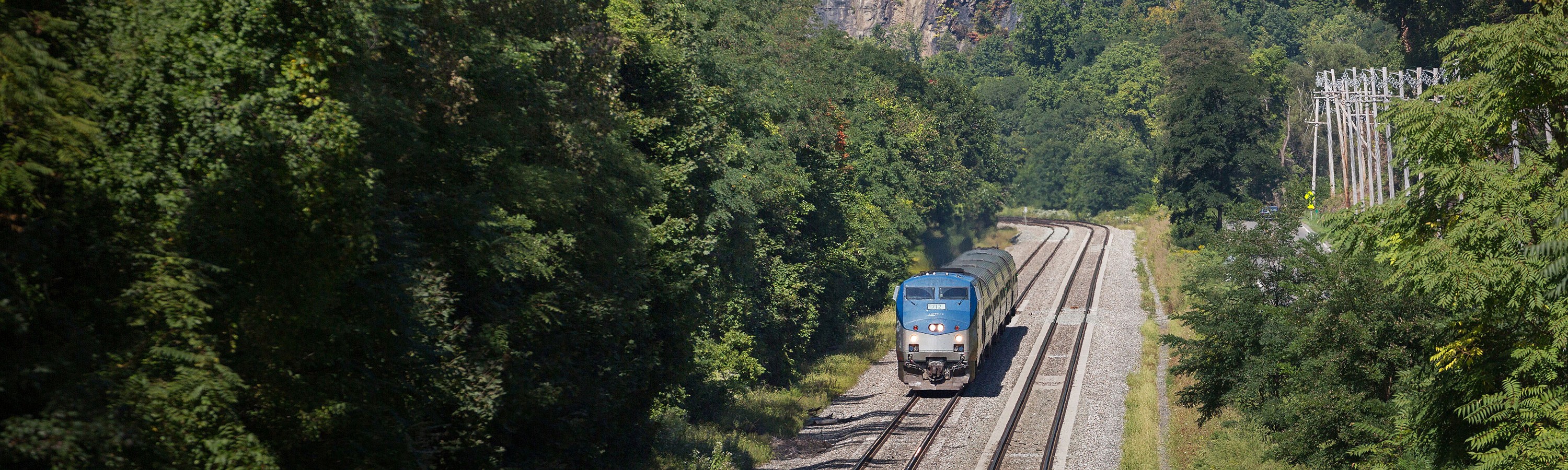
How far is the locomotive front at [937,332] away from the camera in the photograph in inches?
1041

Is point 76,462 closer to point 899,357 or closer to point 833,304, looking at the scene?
point 899,357

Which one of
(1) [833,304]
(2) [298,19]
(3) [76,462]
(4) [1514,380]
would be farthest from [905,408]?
(3) [76,462]

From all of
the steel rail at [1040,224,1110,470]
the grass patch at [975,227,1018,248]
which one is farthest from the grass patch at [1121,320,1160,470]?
the grass patch at [975,227,1018,248]

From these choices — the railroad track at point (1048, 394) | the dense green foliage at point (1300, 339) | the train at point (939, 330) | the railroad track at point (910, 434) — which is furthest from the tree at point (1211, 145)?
the dense green foliage at point (1300, 339)

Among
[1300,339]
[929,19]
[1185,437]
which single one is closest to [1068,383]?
[1185,437]

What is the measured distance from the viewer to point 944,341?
2641cm

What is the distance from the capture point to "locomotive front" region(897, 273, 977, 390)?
86.7 ft

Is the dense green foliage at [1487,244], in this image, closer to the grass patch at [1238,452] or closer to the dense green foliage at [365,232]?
the grass patch at [1238,452]

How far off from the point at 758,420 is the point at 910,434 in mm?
3642

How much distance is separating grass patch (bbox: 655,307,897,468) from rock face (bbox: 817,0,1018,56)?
131m

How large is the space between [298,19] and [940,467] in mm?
14459

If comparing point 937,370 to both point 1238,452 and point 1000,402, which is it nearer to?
point 1000,402

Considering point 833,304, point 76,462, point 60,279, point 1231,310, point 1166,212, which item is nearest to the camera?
point 76,462

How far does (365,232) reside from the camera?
9.98 m
